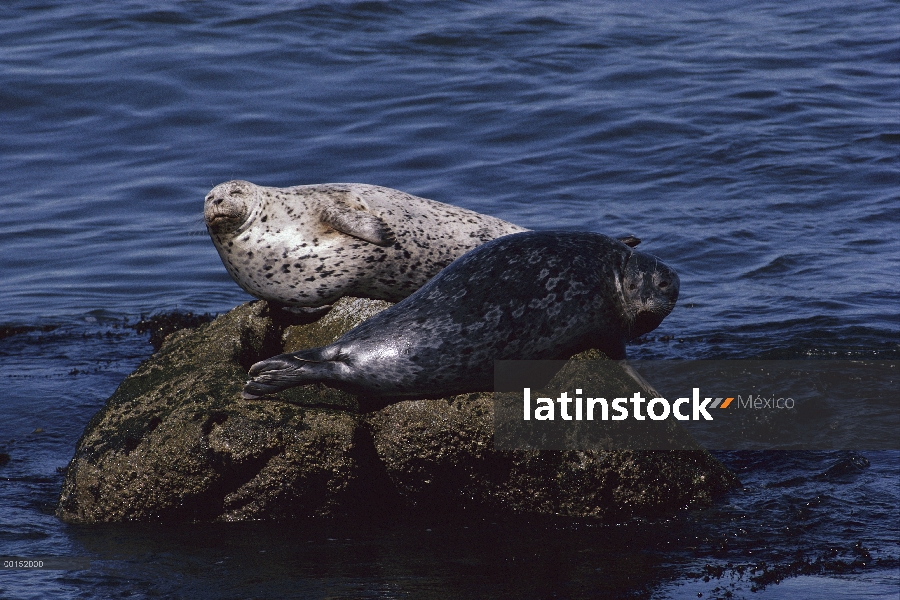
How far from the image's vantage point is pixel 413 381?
16.5ft

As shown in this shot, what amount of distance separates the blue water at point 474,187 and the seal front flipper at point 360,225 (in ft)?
5.22

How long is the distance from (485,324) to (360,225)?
1166 mm

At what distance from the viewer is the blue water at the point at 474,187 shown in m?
4.57

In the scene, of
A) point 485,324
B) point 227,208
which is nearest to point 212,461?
point 485,324

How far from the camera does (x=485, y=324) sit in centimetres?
506

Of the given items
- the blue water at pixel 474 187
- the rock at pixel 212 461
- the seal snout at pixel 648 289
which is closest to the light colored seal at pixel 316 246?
the rock at pixel 212 461

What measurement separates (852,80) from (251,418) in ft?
44.8

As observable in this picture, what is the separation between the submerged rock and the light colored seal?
0.83 meters

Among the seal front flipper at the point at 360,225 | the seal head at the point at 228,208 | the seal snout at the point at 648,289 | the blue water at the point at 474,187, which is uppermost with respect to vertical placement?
the seal head at the point at 228,208

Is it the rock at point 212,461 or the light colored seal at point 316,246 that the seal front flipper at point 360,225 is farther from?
the rock at point 212,461

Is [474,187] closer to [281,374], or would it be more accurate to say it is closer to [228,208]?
[228,208]

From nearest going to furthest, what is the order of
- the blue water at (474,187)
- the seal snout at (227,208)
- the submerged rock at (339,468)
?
the blue water at (474,187)
the submerged rock at (339,468)
the seal snout at (227,208)

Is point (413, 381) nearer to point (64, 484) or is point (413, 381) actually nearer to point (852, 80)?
point (64, 484)

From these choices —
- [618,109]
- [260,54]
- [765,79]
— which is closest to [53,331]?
[618,109]
